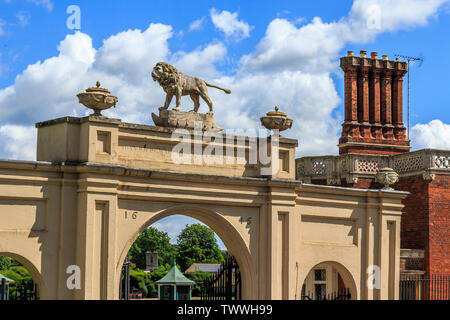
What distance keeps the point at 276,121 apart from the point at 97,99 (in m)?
4.46

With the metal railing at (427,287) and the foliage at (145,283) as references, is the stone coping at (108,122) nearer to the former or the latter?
the metal railing at (427,287)

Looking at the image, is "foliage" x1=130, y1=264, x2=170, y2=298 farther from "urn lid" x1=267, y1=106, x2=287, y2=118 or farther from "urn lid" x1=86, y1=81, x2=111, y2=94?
"urn lid" x1=86, y1=81, x2=111, y2=94

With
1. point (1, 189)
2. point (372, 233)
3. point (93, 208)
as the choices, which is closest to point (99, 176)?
point (93, 208)

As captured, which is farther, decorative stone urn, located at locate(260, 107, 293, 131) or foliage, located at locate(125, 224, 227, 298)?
foliage, located at locate(125, 224, 227, 298)

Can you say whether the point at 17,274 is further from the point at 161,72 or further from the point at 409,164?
the point at 161,72

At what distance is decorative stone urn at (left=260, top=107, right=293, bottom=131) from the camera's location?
2034 centimetres

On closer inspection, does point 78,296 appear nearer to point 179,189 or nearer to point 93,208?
point 93,208

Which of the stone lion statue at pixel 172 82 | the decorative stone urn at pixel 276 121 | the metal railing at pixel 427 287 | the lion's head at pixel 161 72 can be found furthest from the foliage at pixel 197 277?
the lion's head at pixel 161 72

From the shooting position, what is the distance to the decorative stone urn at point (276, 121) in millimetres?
20344

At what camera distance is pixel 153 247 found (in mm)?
100188

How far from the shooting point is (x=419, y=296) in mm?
24703

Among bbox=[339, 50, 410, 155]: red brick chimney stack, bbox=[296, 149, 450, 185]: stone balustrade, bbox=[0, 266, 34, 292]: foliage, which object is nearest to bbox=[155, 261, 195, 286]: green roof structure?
bbox=[0, 266, 34, 292]: foliage

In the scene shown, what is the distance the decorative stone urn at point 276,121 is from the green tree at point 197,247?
213 ft

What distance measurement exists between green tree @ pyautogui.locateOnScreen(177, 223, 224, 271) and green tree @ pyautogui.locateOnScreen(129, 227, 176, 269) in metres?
5.61
